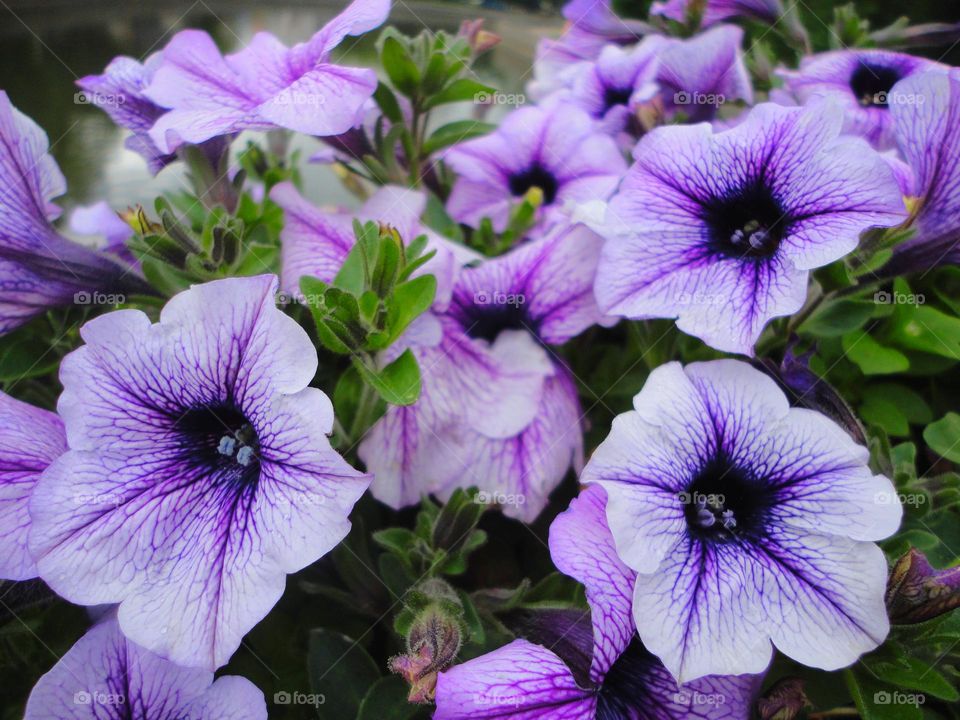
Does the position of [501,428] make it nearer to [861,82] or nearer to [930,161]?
[930,161]

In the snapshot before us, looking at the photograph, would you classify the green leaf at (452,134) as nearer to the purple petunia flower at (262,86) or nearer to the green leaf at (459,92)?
the green leaf at (459,92)

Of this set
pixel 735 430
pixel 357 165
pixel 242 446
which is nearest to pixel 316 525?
pixel 242 446

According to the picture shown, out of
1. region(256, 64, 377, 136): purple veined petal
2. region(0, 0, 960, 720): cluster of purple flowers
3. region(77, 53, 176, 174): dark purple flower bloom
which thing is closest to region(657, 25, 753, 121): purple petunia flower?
region(0, 0, 960, 720): cluster of purple flowers

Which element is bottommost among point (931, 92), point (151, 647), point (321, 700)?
point (321, 700)

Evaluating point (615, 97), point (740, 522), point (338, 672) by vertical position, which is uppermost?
point (615, 97)

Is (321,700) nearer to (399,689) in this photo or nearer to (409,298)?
(399,689)

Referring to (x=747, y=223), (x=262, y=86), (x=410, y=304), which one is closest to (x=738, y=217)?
(x=747, y=223)

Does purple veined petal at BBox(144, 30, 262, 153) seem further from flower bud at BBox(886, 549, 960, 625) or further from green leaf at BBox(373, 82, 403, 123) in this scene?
flower bud at BBox(886, 549, 960, 625)
